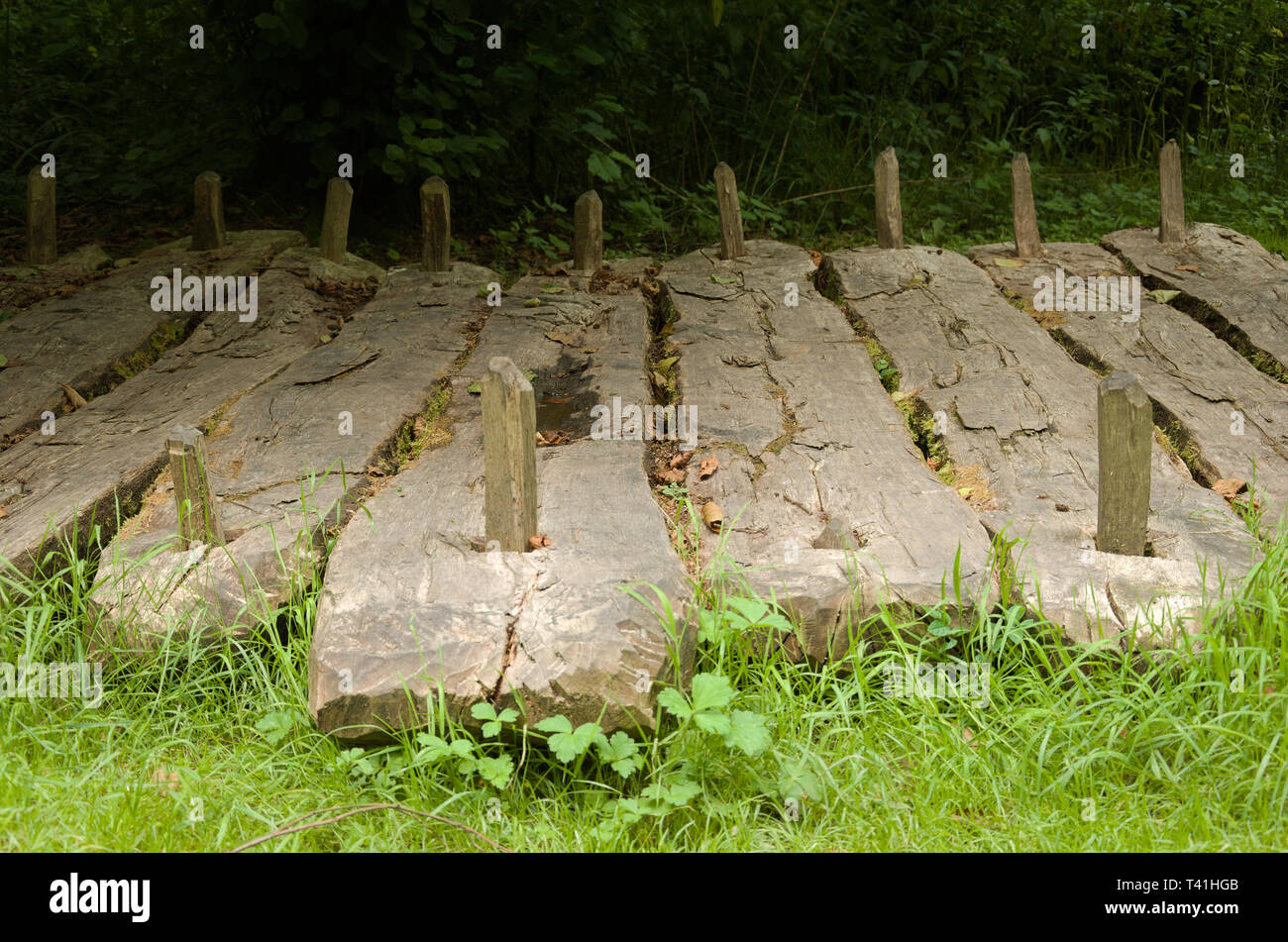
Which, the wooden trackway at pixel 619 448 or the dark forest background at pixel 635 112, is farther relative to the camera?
the dark forest background at pixel 635 112

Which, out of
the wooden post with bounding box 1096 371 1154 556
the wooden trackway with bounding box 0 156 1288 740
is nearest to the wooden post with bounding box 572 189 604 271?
the wooden trackway with bounding box 0 156 1288 740

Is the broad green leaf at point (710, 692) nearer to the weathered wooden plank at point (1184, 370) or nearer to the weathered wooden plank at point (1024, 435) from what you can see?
the weathered wooden plank at point (1024, 435)

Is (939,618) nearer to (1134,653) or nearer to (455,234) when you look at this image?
(1134,653)

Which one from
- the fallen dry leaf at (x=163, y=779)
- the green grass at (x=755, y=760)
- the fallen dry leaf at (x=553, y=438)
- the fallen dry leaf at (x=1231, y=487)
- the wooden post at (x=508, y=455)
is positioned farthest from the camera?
the fallen dry leaf at (x=553, y=438)

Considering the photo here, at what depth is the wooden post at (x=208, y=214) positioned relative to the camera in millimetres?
5887

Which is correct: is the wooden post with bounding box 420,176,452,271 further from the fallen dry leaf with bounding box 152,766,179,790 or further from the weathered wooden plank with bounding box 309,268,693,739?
the fallen dry leaf with bounding box 152,766,179,790

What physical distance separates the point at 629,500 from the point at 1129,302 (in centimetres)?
337

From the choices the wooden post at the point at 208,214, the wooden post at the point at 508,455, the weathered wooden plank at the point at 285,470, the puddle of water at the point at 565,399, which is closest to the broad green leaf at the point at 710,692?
the wooden post at the point at 508,455

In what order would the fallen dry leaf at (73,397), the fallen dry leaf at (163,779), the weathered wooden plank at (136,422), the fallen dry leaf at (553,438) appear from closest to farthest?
the fallen dry leaf at (163,779), the weathered wooden plank at (136,422), the fallen dry leaf at (553,438), the fallen dry leaf at (73,397)

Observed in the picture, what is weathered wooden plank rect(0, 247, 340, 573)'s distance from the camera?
3271 mm

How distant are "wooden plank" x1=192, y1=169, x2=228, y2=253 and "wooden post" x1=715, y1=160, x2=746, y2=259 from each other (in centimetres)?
278

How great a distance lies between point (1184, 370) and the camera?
444 cm

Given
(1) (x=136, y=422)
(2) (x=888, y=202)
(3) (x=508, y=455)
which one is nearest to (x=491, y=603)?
(3) (x=508, y=455)

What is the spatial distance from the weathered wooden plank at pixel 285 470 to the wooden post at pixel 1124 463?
2.24 m
